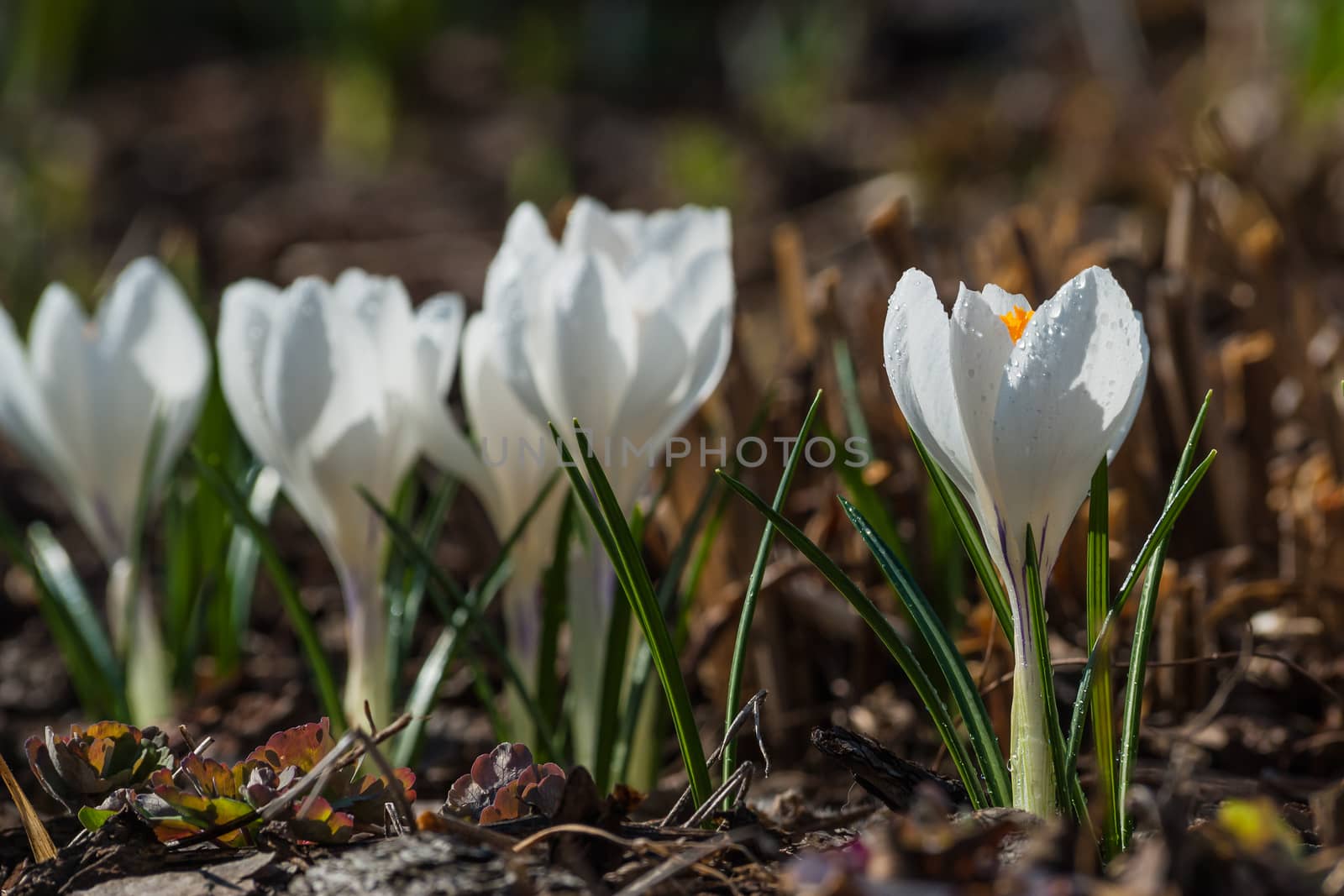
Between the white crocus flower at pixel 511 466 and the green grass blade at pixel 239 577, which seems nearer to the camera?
the white crocus flower at pixel 511 466

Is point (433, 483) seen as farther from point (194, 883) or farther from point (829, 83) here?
point (829, 83)

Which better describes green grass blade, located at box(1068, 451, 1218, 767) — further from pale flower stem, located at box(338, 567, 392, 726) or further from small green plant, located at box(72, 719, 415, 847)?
pale flower stem, located at box(338, 567, 392, 726)

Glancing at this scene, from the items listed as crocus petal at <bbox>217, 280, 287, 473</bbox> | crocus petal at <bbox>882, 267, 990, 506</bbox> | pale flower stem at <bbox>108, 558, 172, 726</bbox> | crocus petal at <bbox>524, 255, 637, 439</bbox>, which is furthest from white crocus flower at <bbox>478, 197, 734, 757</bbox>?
pale flower stem at <bbox>108, 558, 172, 726</bbox>

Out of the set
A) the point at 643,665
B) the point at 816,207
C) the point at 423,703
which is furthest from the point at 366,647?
the point at 816,207

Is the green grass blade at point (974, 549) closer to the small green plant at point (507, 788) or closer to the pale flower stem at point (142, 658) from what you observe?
the small green plant at point (507, 788)

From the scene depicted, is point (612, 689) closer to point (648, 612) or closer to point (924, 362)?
point (648, 612)

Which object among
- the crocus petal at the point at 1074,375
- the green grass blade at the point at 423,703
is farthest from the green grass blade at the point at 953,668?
the green grass blade at the point at 423,703
